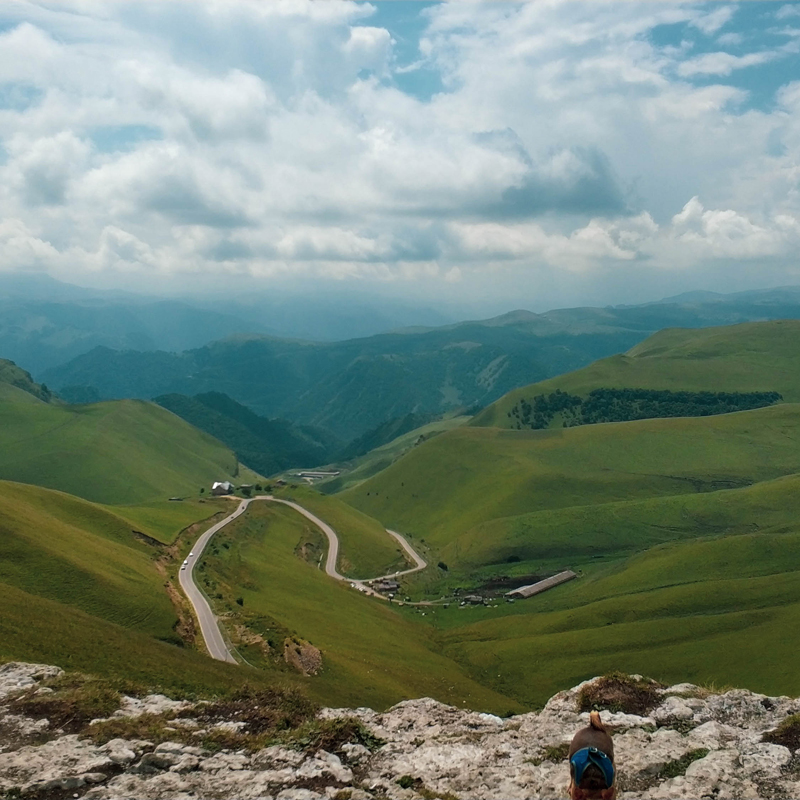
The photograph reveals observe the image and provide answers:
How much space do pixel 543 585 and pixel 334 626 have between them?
235 feet

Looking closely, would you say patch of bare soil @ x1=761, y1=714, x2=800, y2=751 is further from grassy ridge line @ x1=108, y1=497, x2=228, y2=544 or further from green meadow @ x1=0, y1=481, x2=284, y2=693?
grassy ridge line @ x1=108, y1=497, x2=228, y2=544

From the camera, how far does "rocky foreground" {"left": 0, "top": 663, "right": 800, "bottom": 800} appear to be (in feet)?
62.9

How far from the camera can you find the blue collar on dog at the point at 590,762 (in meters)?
12.0

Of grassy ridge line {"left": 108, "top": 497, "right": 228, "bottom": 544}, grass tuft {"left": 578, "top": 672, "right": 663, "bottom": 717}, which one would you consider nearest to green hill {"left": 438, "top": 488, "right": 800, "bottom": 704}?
grassy ridge line {"left": 108, "top": 497, "right": 228, "bottom": 544}

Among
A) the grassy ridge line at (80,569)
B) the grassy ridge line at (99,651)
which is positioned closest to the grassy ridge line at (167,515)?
the grassy ridge line at (80,569)

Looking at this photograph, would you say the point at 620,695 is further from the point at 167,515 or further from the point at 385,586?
the point at 167,515

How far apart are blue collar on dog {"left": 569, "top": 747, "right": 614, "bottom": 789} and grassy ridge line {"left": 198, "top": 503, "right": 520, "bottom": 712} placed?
4574 cm

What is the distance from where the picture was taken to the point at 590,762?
12109mm

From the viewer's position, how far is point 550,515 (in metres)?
192

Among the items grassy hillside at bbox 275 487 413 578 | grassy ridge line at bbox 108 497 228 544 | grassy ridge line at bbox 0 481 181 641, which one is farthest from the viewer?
grassy hillside at bbox 275 487 413 578

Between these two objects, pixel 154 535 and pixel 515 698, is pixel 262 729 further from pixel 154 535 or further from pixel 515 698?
pixel 154 535

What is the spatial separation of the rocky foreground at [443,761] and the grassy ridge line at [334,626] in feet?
107

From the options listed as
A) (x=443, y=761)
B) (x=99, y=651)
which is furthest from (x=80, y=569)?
(x=443, y=761)

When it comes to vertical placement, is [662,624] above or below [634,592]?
above
